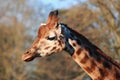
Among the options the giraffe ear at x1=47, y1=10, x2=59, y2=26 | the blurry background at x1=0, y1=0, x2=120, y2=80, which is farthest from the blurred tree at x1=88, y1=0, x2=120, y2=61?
the giraffe ear at x1=47, y1=10, x2=59, y2=26

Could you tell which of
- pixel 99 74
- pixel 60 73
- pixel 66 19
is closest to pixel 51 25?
pixel 99 74

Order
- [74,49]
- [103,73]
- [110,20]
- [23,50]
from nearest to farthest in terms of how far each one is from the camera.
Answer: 1. [103,73]
2. [74,49]
3. [110,20]
4. [23,50]

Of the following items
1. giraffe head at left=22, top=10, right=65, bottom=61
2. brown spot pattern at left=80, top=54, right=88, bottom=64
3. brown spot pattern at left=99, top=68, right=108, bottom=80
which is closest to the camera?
brown spot pattern at left=99, top=68, right=108, bottom=80

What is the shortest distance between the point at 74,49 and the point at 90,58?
27 cm

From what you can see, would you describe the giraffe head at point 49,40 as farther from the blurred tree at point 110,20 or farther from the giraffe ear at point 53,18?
the blurred tree at point 110,20

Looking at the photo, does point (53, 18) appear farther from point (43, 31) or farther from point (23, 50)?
point (23, 50)

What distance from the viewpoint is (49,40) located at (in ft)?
23.3

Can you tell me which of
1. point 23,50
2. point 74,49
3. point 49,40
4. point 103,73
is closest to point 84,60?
point 74,49

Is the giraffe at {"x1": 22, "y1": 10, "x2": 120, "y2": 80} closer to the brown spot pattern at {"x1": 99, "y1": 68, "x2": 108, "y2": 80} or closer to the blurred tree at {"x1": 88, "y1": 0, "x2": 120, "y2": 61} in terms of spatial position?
the brown spot pattern at {"x1": 99, "y1": 68, "x2": 108, "y2": 80}

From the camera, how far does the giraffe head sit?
278 inches

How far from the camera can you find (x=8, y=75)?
30797mm

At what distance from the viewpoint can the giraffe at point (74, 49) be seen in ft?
22.7

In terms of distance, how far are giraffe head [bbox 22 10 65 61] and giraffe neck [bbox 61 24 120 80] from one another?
0.09 m

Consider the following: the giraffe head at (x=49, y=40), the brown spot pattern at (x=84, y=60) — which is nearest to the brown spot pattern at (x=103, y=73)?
the brown spot pattern at (x=84, y=60)
